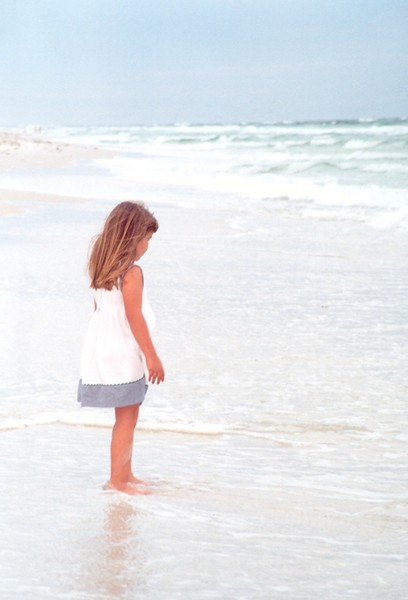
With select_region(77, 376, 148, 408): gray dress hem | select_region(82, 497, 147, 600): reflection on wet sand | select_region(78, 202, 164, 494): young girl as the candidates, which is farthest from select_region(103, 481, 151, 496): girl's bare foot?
select_region(77, 376, 148, 408): gray dress hem

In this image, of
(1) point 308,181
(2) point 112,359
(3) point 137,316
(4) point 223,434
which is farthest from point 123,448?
(1) point 308,181

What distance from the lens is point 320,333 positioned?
227 inches

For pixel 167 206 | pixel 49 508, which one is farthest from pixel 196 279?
pixel 167 206

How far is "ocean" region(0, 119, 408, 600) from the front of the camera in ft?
8.49

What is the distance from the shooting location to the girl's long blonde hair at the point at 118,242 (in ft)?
10.3

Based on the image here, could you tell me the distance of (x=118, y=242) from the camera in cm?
316

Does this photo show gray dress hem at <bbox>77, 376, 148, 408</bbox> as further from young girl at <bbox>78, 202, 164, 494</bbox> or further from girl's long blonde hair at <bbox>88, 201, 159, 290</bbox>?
girl's long blonde hair at <bbox>88, 201, 159, 290</bbox>

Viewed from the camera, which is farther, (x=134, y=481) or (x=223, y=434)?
(x=223, y=434)

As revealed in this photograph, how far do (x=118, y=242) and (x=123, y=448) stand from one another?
65 cm

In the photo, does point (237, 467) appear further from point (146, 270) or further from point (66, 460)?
point (146, 270)

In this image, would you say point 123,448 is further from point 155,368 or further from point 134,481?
point 155,368

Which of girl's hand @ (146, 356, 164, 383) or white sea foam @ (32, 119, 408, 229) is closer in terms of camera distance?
girl's hand @ (146, 356, 164, 383)

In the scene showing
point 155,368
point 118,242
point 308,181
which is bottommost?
point 155,368

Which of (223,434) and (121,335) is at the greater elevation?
(121,335)
